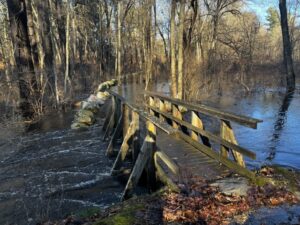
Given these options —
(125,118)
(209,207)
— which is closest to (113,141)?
(125,118)

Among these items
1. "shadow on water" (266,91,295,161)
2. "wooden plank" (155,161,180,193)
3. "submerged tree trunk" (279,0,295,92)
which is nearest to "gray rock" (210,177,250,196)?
"wooden plank" (155,161,180,193)

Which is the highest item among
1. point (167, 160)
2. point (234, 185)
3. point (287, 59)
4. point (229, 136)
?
point (287, 59)

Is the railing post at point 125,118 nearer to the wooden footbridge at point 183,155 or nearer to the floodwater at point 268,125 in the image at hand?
the wooden footbridge at point 183,155

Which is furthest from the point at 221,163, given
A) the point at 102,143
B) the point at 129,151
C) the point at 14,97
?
the point at 14,97

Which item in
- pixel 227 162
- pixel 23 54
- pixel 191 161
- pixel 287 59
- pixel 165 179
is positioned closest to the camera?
pixel 165 179

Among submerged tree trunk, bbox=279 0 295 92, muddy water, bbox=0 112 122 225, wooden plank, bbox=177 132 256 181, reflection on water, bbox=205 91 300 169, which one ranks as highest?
submerged tree trunk, bbox=279 0 295 92

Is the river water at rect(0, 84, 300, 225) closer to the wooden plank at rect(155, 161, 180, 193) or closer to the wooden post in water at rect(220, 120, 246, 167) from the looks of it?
the wooden plank at rect(155, 161, 180, 193)

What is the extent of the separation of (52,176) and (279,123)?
8.48 metres

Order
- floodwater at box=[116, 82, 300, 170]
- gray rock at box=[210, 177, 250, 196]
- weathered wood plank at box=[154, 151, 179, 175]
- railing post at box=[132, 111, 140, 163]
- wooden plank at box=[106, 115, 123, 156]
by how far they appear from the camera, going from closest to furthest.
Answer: gray rock at box=[210, 177, 250, 196], weathered wood plank at box=[154, 151, 179, 175], railing post at box=[132, 111, 140, 163], floodwater at box=[116, 82, 300, 170], wooden plank at box=[106, 115, 123, 156]

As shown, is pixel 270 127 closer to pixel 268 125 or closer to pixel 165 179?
pixel 268 125

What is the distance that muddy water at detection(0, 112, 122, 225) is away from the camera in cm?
673

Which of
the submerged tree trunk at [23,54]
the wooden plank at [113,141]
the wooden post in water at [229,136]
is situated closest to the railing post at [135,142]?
the wooden plank at [113,141]

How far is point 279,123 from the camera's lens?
533 inches

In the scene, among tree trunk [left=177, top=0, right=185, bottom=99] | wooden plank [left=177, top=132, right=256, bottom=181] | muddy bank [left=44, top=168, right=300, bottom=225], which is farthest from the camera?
tree trunk [left=177, top=0, right=185, bottom=99]
